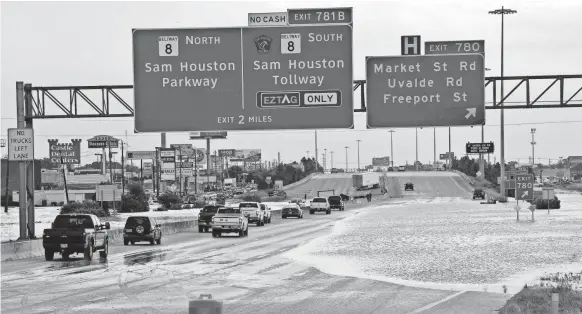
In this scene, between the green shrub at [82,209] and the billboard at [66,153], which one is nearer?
the green shrub at [82,209]

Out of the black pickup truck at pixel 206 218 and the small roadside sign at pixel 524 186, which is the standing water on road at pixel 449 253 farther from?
the black pickup truck at pixel 206 218

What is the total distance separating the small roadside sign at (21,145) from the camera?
1193 inches

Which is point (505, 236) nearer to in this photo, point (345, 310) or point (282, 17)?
point (282, 17)

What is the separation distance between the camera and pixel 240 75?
83.0 ft

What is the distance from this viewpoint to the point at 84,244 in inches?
1257

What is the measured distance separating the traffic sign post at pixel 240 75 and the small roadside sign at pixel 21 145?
22.1 ft

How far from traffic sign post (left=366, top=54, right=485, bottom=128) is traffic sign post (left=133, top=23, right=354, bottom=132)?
1281 millimetres

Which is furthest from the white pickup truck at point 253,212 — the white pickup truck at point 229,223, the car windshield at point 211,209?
the white pickup truck at point 229,223

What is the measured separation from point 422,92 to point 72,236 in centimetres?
1405

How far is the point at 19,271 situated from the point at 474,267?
47.0ft

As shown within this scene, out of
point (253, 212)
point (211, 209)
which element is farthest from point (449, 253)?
point (253, 212)

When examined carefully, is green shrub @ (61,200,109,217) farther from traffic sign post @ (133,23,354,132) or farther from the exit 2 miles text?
the exit 2 miles text

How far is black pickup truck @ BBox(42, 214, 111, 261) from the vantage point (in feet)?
104

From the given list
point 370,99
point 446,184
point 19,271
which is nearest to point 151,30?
A: point 370,99
